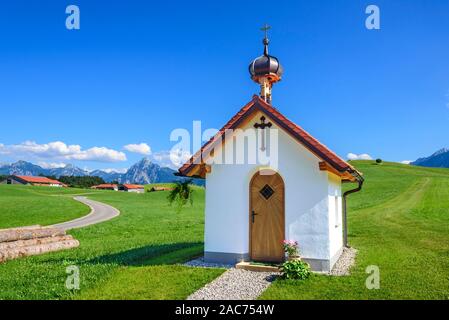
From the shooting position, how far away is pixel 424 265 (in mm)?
11203

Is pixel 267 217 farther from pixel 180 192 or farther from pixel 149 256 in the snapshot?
pixel 149 256

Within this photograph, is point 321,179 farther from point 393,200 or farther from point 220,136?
point 393,200

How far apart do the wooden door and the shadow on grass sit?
102 inches

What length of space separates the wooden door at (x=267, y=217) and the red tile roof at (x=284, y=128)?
1.51 metres

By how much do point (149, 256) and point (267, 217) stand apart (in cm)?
490

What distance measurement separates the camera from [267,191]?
36.4 ft

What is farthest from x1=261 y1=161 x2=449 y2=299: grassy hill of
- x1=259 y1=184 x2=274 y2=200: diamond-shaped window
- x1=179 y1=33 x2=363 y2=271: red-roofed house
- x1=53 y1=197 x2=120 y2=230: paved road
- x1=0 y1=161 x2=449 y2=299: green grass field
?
x1=53 y1=197 x2=120 y2=230: paved road

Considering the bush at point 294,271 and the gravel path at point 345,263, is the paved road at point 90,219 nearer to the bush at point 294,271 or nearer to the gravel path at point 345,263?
the gravel path at point 345,263

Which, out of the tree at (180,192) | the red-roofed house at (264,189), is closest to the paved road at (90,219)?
the tree at (180,192)

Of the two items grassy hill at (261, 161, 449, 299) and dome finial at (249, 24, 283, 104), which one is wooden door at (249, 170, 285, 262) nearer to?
grassy hill at (261, 161, 449, 299)

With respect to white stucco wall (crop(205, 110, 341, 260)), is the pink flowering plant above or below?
below

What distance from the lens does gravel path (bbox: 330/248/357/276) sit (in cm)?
1016

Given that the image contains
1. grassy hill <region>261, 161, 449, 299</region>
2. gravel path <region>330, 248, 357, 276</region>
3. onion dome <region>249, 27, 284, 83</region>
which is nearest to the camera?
grassy hill <region>261, 161, 449, 299</region>
